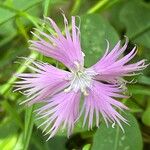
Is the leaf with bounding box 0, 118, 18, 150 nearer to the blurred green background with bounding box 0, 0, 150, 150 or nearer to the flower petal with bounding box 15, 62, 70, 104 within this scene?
the blurred green background with bounding box 0, 0, 150, 150

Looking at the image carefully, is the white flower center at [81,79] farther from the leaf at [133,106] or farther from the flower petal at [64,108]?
the leaf at [133,106]

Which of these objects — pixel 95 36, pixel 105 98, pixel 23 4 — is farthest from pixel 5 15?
pixel 105 98

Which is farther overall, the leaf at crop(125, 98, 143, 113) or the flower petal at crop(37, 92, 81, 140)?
the leaf at crop(125, 98, 143, 113)

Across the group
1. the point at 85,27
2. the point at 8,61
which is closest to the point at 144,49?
the point at 85,27

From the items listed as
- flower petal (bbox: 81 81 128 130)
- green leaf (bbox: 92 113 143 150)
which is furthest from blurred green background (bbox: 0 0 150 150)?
flower petal (bbox: 81 81 128 130)

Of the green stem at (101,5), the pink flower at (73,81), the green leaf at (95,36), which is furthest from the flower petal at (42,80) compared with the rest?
the green stem at (101,5)

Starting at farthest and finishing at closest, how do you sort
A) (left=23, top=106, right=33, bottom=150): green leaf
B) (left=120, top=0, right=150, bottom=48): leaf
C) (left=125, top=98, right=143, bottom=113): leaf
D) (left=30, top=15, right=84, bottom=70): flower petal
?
(left=120, top=0, right=150, bottom=48): leaf
(left=125, top=98, right=143, bottom=113): leaf
(left=23, top=106, right=33, bottom=150): green leaf
(left=30, top=15, right=84, bottom=70): flower petal

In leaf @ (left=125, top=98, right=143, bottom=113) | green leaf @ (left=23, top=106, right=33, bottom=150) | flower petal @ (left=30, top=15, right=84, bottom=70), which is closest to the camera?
flower petal @ (left=30, top=15, right=84, bottom=70)
